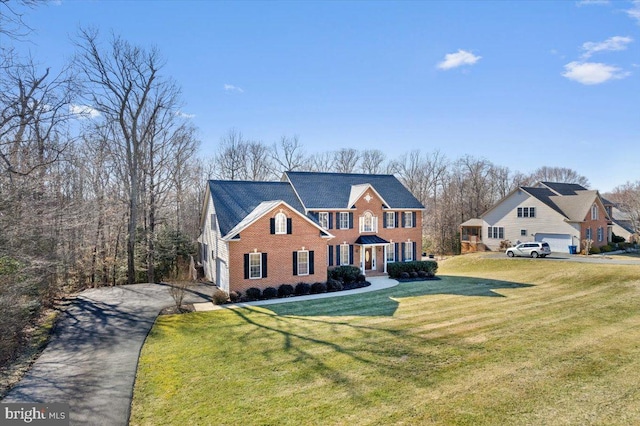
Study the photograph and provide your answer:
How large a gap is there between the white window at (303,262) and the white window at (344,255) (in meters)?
5.58

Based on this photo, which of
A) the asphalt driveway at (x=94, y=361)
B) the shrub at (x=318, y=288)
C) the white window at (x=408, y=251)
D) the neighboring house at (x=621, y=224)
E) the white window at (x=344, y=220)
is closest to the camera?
the asphalt driveway at (x=94, y=361)

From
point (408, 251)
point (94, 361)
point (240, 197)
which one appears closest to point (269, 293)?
point (240, 197)

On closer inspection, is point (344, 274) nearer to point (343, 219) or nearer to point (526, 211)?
point (343, 219)

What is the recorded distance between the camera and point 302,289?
21.8 meters

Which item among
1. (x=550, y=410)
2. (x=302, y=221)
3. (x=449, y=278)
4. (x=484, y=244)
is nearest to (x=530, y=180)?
(x=484, y=244)

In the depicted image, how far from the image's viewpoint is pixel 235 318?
16219 millimetres

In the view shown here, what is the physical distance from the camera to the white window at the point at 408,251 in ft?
100

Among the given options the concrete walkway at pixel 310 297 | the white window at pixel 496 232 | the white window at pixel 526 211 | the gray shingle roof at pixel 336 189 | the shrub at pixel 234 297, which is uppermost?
the gray shingle roof at pixel 336 189

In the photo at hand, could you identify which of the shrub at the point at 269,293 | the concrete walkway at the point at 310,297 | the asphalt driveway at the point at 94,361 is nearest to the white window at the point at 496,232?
the concrete walkway at the point at 310,297

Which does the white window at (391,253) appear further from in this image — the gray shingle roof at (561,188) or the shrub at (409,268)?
the gray shingle roof at (561,188)

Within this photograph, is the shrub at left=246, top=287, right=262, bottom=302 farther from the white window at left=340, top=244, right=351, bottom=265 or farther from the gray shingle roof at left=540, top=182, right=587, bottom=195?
the gray shingle roof at left=540, top=182, right=587, bottom=195

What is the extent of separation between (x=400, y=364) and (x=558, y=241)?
1315 inches

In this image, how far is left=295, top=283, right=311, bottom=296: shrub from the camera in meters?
21.7

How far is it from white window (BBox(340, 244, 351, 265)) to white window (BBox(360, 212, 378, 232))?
2.03 m
